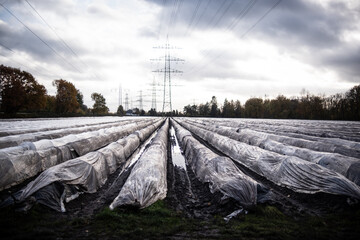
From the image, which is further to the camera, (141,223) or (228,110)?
(228,110)

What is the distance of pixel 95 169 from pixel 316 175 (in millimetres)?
5851

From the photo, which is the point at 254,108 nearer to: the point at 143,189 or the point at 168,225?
the point at 143,189

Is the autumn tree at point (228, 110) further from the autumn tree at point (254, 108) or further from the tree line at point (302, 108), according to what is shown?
the autumn tree at point (254, 108)

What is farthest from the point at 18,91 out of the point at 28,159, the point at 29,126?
the point at 28,159

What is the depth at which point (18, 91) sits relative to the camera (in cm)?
3484

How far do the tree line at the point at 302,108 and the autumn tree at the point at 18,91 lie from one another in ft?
209

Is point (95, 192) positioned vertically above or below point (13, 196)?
below

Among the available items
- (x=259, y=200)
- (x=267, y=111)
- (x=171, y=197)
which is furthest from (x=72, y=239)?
(x=267, y=111)

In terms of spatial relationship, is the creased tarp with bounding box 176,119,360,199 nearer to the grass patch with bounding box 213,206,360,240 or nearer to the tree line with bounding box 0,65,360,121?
the grass patch with bounding box 213,206,360,240

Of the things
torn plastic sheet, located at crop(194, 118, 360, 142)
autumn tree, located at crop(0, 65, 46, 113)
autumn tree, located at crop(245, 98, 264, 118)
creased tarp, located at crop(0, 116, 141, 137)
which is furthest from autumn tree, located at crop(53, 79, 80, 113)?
autumn tree, located at crop(245, 98, 264, 118)

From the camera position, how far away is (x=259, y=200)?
4.36 meters

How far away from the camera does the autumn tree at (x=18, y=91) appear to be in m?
34.2

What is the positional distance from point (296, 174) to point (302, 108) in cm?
6157

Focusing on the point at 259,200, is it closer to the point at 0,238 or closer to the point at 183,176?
the point at 183,176
